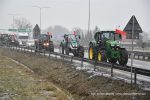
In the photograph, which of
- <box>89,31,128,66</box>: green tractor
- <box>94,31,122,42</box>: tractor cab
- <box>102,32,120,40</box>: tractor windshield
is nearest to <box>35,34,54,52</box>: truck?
<box>89,31,128,66</box>: green tractor

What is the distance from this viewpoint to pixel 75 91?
56.2 ft

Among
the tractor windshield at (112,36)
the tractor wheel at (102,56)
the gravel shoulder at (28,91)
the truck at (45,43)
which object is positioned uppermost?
the tractor windshield at (112,36)

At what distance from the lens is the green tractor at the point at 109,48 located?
2342 centimetres

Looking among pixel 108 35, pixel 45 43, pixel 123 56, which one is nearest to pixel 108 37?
pixel 108 35

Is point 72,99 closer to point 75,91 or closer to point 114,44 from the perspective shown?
point 75,91

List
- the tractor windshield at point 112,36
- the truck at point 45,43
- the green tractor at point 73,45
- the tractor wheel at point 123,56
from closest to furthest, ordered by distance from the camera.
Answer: the tractor wheel at point 123,56
the tractor windshield at point 112,36
the green tractor at point 73,45
the truck at point 45,43

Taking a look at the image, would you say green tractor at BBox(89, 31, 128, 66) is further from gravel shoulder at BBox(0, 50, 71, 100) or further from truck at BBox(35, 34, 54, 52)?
truck at BBox(35, 34, 54, 52)

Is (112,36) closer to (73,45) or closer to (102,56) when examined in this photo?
(102,56)

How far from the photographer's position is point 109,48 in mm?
23609

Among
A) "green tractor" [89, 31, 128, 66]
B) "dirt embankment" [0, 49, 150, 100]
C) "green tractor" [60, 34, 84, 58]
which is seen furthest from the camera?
"green tractor" [60, 34, 84, 58]

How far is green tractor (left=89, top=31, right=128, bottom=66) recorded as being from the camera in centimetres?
2342

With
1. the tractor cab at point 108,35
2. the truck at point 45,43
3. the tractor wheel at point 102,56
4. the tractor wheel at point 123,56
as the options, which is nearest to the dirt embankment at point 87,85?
the tractor wheel at point 102,56

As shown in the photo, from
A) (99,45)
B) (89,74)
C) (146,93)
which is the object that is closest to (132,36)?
(146,93)

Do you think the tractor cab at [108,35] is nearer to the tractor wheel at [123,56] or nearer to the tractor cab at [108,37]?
the tractor cab at [108,37]
